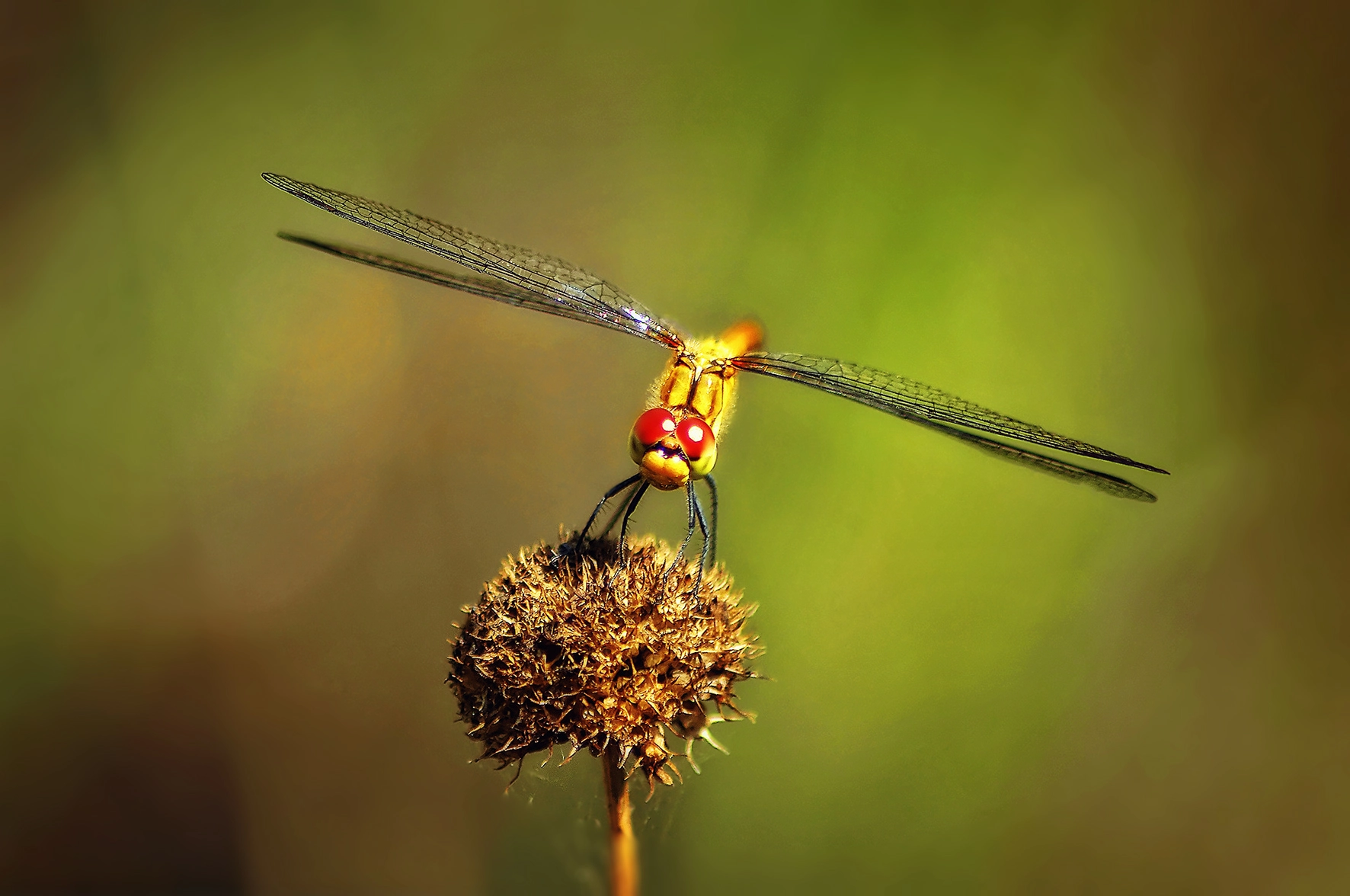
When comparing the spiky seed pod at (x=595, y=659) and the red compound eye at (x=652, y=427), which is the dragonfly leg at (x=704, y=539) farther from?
the red compound eye at (x=652, y=427)

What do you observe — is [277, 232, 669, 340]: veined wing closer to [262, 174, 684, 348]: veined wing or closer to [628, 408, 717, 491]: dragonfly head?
[262, 174, 684, 348]: veined wing

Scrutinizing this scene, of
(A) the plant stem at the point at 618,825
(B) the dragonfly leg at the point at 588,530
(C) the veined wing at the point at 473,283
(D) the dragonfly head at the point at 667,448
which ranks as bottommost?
(A) the plant stem at the point at 618,825

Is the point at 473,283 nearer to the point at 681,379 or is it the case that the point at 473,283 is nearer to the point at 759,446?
the point at 681,379

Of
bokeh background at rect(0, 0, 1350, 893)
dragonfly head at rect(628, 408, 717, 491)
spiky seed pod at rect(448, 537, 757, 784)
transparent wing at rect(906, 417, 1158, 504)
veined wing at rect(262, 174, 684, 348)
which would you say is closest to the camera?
spiky seed pod at rect(448, 537, 757, 784)

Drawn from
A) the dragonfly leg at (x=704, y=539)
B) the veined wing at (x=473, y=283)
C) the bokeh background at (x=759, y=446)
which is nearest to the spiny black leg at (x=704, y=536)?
the dragonfly leg at (x=704, y=539)

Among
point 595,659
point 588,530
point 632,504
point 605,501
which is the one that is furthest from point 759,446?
point 595,659

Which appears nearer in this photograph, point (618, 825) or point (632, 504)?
point (618, 825)

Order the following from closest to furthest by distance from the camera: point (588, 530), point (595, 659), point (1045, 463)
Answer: point (595, 659) → point (588, 530) → point (1045, 463)

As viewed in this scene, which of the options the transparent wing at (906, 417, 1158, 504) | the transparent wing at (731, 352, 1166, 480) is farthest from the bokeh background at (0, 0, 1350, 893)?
the transparent wing at (906, 417, 1158, 504)
